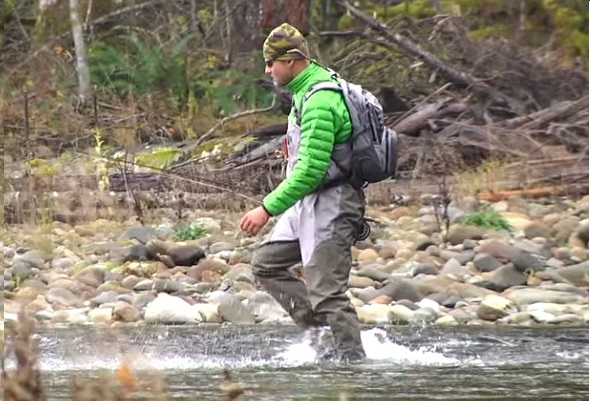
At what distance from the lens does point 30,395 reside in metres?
2.25

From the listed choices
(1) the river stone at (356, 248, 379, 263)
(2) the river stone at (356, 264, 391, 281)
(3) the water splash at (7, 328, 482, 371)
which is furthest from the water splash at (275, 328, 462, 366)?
(1) the river stone at (356, 248, 379, 263)

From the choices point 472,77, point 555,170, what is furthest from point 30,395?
point 472,77

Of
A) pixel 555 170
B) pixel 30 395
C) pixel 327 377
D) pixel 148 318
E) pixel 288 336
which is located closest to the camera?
pixel 30 395

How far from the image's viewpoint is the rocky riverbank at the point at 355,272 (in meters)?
8.02

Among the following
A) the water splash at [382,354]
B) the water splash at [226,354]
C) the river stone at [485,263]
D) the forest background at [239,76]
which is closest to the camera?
the water splash at [226,354]

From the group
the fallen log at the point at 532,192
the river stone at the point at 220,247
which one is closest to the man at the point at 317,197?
the river stone at the point at 220,247

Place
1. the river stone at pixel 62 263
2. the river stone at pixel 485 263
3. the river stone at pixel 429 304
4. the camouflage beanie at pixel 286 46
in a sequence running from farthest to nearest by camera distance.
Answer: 1. the river stone at pixel 62 263
2. the river stone at pixel 485 263
3. the river stone at pixel 429 304
4. the camouflage beanie at pixel 286 46

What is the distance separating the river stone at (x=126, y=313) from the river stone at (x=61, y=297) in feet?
1.54

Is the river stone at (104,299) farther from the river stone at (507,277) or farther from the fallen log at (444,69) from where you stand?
the fallen log at (444,69)

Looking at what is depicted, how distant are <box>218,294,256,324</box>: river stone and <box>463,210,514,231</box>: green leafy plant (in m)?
3.77

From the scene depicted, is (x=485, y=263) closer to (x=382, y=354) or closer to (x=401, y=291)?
(x=401, y=291)

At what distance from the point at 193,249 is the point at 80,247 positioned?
1137 mm

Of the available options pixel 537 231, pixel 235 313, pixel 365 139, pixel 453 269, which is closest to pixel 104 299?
pixel 235 313

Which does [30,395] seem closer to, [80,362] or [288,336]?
[80,362]
